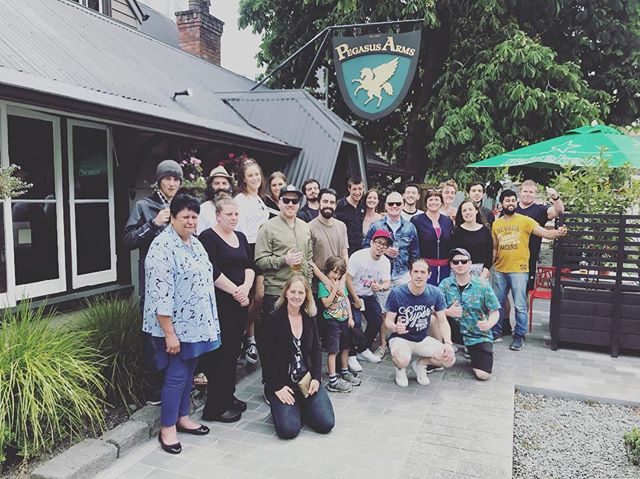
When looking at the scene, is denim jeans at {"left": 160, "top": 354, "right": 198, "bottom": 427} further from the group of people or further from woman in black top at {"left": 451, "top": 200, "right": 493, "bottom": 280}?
woman in black top at {"left": 451, "top": 200, "right": 493, "bottom": 280}

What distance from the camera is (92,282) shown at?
5.26 meters

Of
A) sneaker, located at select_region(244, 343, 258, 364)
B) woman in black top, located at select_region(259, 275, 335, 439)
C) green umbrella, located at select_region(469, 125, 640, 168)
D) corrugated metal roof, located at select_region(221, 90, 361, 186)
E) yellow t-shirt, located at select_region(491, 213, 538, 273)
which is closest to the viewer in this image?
woman in black top, located at select_region(259, 275, 335, 439)

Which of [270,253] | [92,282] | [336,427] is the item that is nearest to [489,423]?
[336,427]

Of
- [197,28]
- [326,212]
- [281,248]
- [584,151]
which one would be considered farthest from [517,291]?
[197,28]

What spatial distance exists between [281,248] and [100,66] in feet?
11.7

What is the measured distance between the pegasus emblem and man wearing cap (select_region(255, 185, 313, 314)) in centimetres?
498

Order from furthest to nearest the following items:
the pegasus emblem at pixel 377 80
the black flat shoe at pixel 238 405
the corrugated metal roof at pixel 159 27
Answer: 1. the corrugated metal roof at pixel 159 27
2. the pegasus emblem at pixel 377 80
3. the black flat shoe at pixel 238 405

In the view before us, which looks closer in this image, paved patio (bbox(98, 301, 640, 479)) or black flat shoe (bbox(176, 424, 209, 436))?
paved patio (bbox(98, 301, 640, 479))

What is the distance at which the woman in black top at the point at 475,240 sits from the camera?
18.7 feet

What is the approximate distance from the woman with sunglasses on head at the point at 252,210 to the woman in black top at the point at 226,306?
557 millimetres

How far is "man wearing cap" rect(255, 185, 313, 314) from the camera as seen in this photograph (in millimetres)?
4438

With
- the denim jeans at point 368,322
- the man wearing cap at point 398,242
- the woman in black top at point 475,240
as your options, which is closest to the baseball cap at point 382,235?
the man wearing cap at point 398,242

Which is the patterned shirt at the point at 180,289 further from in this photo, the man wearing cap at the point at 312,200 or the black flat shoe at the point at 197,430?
the man wearing cap at the point at 312,200

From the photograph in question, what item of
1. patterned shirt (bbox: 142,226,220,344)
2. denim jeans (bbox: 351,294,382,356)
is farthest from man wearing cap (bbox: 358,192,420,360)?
patterned shirt (bbox: 142,226,220,344)
